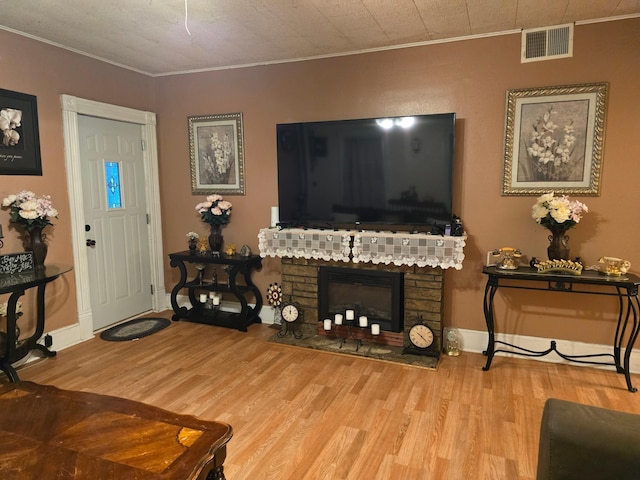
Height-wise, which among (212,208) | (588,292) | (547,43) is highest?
(547,43)

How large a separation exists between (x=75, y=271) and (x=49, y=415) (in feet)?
8.04

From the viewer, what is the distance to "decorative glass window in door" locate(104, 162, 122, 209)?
163 inches

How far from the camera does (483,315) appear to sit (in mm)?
→ 3568

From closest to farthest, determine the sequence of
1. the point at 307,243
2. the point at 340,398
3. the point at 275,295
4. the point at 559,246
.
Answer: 1. the point at 340,398
2. the point at 559,246
3. the point at 307,243
4. the point at 275,295

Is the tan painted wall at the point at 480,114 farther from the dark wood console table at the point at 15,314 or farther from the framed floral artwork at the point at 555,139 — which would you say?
the dark wood console table at the point at 15,314

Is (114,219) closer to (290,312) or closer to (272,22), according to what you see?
(290,312)

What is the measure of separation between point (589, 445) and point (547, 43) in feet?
9.56

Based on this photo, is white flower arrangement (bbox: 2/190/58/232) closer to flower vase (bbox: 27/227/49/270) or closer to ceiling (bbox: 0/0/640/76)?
flower vase (bbox: 27/227/49/270)

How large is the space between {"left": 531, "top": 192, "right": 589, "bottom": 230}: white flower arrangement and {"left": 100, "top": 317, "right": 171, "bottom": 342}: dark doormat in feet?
11.7

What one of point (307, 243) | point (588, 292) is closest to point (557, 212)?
point (588, 292)

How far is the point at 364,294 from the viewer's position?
3.76 metres

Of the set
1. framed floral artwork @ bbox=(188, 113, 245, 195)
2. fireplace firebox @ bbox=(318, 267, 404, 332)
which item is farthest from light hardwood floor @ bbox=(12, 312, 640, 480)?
framed floral artwork @ bbox=(188, 113, 245, 195)

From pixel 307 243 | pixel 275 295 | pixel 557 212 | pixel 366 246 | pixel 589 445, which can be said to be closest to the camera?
pixel 589 445

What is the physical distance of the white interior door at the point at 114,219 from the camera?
398cm
